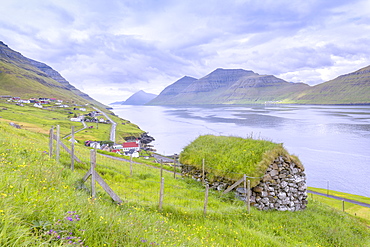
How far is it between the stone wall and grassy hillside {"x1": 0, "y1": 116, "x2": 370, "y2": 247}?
0.78m

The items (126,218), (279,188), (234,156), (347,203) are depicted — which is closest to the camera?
(126,218)

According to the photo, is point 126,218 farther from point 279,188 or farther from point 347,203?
point 347,203

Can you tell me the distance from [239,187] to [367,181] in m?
49.2

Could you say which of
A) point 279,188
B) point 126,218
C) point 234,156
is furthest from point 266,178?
point 126,218

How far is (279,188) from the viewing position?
54.2 ft

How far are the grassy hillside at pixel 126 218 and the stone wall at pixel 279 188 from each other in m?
0.78

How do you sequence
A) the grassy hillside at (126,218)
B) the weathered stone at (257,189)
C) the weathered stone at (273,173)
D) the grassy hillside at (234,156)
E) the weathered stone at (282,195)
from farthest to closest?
the grassy hillside at (234,156) → the weathered stone at (273,173) → the weathered stone at (282,195) → the weathered stone at (257,189) → the grassy hillside at (126,218)

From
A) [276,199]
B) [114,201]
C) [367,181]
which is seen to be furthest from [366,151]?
[114,201]

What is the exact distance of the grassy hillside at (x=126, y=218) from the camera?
470cm

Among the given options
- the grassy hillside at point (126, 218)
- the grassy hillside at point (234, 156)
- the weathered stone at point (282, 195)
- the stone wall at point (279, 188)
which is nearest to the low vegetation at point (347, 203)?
the stone wall at point (279, 188)

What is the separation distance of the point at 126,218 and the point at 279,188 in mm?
13312

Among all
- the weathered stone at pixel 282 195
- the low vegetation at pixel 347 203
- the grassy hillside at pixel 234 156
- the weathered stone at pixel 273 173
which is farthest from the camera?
Result: the low vegetation at pixel 347 203

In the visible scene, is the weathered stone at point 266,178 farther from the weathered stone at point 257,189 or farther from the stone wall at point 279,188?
the weathered stone at point 257,189

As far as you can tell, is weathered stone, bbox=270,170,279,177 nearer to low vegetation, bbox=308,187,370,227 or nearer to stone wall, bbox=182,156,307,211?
stone wall, bbox=182,156,307,211
